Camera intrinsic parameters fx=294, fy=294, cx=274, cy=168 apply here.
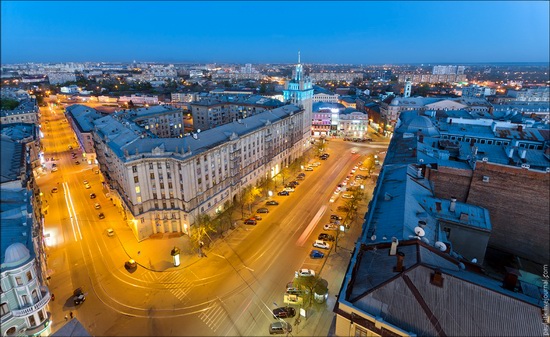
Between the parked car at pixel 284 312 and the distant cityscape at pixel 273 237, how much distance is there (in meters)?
0.13

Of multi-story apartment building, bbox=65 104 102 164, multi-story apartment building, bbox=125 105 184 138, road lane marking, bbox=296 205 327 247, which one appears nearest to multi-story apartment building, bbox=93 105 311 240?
road lane marking, bbox=296 205 327 247

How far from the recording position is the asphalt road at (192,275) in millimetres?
38719

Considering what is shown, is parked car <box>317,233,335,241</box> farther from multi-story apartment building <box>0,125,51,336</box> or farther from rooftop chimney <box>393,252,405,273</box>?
multi-story apartment building <box>0,125,51,336</box>

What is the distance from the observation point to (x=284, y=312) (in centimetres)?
3922

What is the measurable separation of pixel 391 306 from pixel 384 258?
17.5 ft

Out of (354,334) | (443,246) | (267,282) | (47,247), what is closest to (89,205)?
(47,247)

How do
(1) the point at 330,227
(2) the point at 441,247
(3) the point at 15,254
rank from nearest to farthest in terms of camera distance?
(3) the point at 15,254
(2) the point at 441,247
(1) the point at 330,227

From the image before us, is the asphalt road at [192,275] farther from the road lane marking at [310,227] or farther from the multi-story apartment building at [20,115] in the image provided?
the multi-story apartment building at [20,115]

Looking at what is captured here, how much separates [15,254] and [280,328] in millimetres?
30082

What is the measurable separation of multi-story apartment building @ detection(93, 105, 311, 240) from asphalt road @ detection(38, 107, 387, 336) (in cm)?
797

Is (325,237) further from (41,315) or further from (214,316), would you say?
(41,315)

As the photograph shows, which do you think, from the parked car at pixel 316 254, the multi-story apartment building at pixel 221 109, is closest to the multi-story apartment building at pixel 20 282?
the parked car at pixel 316 254

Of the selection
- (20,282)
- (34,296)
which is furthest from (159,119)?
(20,282)

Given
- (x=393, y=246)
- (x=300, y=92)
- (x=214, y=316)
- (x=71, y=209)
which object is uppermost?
(x=300, y=92)
